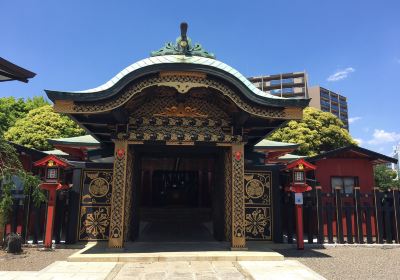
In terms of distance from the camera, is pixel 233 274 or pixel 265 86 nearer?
pixel 233 274

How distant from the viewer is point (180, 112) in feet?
29.4

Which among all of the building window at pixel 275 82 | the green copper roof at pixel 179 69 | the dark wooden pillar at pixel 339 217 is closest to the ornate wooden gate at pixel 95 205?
the green copper roof at pixel 179 69

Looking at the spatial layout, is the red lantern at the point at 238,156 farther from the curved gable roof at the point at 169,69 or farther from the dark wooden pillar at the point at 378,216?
the dark wooden pillar at the point at 378,216

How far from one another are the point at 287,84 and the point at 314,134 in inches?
2366

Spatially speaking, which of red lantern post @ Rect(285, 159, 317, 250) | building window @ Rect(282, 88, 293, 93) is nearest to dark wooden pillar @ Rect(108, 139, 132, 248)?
red lantern post @ Rect(285, 159, 317, 250)

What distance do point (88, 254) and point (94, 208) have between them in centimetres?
201

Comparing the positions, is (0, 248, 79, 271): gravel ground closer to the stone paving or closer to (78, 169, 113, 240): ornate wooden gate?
(78, 169, 113, 240): ornate wooden gate

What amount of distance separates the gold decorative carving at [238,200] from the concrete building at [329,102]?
255 ft

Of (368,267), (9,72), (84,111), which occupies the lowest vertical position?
(368,267)

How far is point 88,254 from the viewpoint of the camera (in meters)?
7.54

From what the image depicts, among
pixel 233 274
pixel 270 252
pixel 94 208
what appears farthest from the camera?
pixel 94 208

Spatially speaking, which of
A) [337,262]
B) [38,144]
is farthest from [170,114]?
[38,144]

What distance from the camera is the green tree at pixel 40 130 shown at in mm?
23859

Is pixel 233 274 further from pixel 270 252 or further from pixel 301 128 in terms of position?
pixel 301 128
